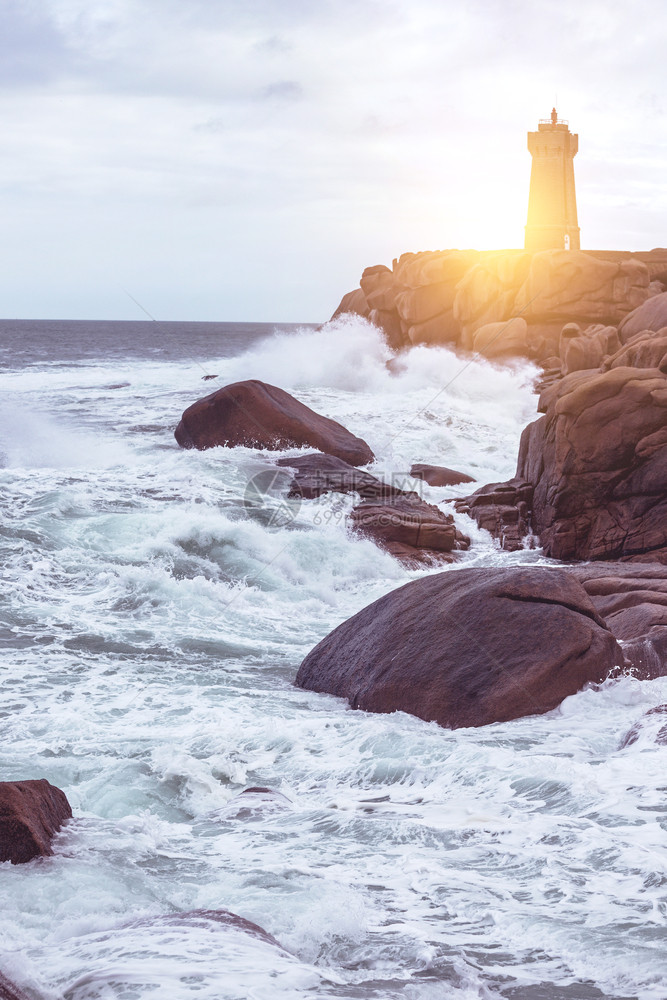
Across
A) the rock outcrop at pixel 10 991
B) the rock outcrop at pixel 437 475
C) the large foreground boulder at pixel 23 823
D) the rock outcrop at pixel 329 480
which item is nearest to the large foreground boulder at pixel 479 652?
the large foreground boulder at pixel 23 823

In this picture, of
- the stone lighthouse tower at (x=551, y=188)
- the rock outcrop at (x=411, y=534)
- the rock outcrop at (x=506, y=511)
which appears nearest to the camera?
the rock outcrop at (x=411, y=534)

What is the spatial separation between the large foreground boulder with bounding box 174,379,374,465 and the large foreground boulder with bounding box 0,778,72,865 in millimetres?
11186

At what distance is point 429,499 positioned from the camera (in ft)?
45.0

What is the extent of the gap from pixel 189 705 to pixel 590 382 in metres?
6.67

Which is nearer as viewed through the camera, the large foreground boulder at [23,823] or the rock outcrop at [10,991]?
the rock outcrop at [10,991]

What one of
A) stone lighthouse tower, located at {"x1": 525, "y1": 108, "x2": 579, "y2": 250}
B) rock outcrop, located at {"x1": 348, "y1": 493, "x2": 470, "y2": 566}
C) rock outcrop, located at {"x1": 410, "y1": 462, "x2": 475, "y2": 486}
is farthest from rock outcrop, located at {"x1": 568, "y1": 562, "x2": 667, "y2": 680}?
stone lighthouse tower, located at {"x1": 525, "y1": 108, "x2": 579, "y2": 250}

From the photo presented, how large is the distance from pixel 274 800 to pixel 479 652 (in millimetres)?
1811

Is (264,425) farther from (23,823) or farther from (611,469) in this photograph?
(23,823)

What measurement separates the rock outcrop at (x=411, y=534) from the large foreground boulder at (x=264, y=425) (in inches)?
146

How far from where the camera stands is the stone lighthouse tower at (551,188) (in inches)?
1556

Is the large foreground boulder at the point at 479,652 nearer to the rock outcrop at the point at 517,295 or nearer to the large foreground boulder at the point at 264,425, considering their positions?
the large foreground boulder at the point at 264,425

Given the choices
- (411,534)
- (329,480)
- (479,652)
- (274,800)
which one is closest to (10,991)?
(274,800)

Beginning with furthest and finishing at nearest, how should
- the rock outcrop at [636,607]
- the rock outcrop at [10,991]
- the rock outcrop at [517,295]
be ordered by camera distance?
the rock outcrop at [517,295] < the rock outcrop at [636,607] < the rock outcrop at [10,991]

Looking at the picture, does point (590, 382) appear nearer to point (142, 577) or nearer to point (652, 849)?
point (142, 577)
